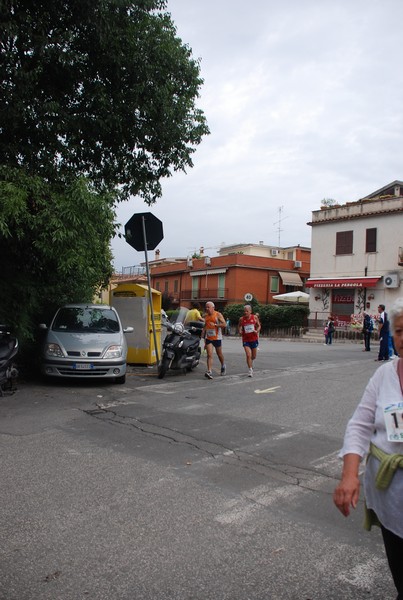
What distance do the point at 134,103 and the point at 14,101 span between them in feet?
8.66

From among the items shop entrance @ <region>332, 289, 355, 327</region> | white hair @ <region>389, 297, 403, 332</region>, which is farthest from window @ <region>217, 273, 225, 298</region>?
white hair @ <region>389, 297, 403, 332</region>

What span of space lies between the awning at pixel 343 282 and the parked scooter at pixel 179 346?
24949 millimetres

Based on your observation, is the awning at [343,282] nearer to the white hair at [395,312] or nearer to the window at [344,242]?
the window at [344,242]

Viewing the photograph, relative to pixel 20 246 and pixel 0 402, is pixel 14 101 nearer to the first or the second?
pixel 20 246

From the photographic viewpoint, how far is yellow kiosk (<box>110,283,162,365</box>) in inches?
510

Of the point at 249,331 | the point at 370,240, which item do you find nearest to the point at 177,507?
the point at 249,331

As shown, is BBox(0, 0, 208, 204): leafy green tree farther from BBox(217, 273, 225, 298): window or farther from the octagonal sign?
BBox(217, 273, 225, 298): window

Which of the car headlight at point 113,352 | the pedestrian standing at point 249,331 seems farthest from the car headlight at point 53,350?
the pedestrian standing at point 249,331

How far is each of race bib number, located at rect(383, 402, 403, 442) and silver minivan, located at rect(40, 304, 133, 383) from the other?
8.19m

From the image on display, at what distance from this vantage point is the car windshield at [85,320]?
35.2ft

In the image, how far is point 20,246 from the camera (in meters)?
9.77

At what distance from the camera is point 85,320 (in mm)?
10984

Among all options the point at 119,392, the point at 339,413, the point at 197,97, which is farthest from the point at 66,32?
the point at 339,413

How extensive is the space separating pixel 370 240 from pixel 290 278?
17.8m
